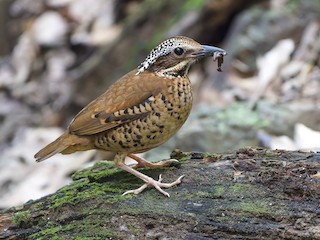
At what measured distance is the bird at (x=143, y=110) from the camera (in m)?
4.48

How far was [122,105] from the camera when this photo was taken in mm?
4586

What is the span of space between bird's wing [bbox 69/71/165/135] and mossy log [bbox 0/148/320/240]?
0.39 metres

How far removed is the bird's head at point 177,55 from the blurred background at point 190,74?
6.15 ft

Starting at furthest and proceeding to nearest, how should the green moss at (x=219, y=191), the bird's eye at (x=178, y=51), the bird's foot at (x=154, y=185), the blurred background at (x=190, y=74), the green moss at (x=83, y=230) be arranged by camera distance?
the blurred background at (x=190, y=74) → the bird's eye at (x=178, y=51) → the bird's foot at (x=154, y=185) → the green moss at (x=219, y=191) → the green moss at (x=83, y=230)

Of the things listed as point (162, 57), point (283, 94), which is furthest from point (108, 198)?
point (283, 94)

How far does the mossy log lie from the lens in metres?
3.87

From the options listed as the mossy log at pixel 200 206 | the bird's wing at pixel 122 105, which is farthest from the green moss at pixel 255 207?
the bird's wing at pixel 122 105

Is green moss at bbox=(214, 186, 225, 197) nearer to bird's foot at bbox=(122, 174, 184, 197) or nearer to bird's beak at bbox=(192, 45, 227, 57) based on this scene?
bird's foot at bbox=(122, 174, 184, 197)

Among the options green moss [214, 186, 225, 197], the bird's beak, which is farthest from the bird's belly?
green moss [214, 186, 225, 197]

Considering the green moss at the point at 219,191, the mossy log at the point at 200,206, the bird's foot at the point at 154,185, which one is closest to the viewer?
the mossy log at the point at 200,206

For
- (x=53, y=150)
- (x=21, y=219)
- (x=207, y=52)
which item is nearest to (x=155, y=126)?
(x=207, y=52)

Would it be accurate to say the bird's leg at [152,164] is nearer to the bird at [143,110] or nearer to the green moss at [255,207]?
the bird at [143,110]

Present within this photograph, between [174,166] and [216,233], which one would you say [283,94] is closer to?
[174,166]

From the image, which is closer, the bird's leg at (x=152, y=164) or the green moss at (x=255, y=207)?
the green moss at (x=255, y=207)
